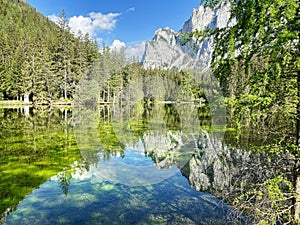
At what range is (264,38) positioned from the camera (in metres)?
3.95

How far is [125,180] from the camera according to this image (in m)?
10.1

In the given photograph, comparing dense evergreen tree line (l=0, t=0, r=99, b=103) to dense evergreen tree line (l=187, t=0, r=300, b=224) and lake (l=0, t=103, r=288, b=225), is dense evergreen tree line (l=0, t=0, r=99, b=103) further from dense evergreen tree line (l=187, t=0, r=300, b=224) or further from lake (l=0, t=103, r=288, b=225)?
dense evergreen tree line (l=187, t=0, r=300, b=224)

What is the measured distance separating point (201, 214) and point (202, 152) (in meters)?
6.71

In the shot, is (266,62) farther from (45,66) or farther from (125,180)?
(45,66)

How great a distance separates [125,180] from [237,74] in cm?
639

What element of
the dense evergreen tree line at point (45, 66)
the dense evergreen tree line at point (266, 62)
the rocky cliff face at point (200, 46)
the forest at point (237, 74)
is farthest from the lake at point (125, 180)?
the dense evergreen tree line at point (45, 66)

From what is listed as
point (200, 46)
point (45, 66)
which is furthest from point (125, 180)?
point (45, 66)

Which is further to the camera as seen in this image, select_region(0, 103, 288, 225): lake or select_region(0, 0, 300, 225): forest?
select_region(0, 103, 288, 225): lake

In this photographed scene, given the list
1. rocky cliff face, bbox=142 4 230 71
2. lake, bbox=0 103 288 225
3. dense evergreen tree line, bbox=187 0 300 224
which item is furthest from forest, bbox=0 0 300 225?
lake, bbox=0 103 288 225

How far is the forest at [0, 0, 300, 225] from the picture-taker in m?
3.82

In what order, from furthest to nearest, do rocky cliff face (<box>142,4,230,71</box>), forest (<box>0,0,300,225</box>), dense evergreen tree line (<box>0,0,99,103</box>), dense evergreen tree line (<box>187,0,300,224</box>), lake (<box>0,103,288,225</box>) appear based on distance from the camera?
dense evergreen tree line (<box>0,0,99,103</box>) < lake (<box>0,103,288,225</box>) < rocky cliff face (<box>142,4,230,71</box>) < forest (<box>0,0,300,225</box>) < dense evergreen tree line (<box>187,0,300,224</box>)

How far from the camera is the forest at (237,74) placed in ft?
12.5

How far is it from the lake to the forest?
56 cm

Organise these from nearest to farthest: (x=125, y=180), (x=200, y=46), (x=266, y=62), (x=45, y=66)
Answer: (x=266, y=62), (x=200, y=46), (x=125, y=180), (x=45, y=66)
